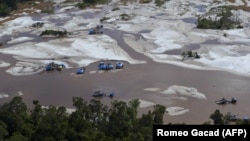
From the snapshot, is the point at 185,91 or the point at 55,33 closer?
the point at 185,91

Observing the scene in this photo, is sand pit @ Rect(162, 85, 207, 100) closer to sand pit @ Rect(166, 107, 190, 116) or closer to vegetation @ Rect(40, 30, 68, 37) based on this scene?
sand pit @ Rect(166, 107, 190, 116)

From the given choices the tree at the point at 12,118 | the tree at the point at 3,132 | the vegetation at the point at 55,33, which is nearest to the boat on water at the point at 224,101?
the tree at the point at 12,118

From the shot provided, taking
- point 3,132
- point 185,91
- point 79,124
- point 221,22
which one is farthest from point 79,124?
point 221,22

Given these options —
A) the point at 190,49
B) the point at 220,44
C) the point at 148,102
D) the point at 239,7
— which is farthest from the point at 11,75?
the point at 239,7

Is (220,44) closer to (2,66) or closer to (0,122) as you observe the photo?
(2,66)

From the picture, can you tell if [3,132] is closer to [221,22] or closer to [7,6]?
[221,22]

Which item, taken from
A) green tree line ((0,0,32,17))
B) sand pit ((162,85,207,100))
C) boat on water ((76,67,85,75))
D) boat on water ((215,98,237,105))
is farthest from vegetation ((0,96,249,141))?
green tree line ((0,0,32,17))

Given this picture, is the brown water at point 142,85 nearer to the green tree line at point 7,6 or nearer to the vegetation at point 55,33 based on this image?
the vegetation at point 55,33
